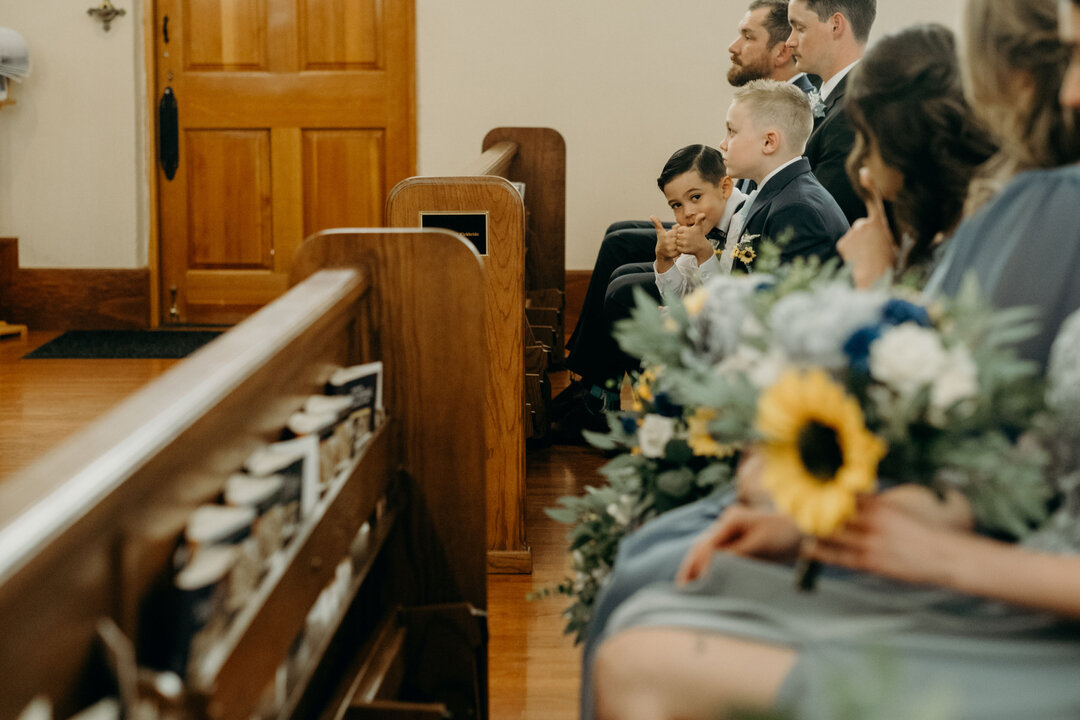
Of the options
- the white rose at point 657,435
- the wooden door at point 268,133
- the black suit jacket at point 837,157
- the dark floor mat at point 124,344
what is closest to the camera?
the white rose at point 657,435

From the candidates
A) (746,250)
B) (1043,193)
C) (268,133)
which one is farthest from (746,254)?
(268,133)

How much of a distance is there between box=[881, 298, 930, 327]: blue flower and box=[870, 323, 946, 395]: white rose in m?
0.06

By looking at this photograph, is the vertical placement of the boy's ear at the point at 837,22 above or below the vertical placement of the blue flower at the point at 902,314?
above

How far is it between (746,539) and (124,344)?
4.84 metres

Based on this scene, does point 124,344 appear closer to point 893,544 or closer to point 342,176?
point 342,176

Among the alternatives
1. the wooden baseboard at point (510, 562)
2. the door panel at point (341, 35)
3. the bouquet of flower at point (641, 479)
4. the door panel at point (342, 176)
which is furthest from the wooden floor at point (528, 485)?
the door panel at point (341, 35)

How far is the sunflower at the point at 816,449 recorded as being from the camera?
906mm

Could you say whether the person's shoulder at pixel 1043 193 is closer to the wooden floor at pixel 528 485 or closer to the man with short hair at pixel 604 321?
the wooden floor at pixel 528 485

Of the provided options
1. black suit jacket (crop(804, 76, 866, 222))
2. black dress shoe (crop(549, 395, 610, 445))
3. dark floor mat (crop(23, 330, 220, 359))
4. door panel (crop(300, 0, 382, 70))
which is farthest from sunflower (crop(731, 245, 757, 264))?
door panel (crop(300, 0, 382, 70))

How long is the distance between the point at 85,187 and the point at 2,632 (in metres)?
5.63

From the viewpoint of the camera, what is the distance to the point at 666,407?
150 centimetres

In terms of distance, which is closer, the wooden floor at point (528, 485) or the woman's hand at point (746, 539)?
the woman's hand at point (746, 539)

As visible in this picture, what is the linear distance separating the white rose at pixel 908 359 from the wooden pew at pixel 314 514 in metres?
0.58

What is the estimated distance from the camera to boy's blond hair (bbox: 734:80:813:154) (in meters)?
2.71
